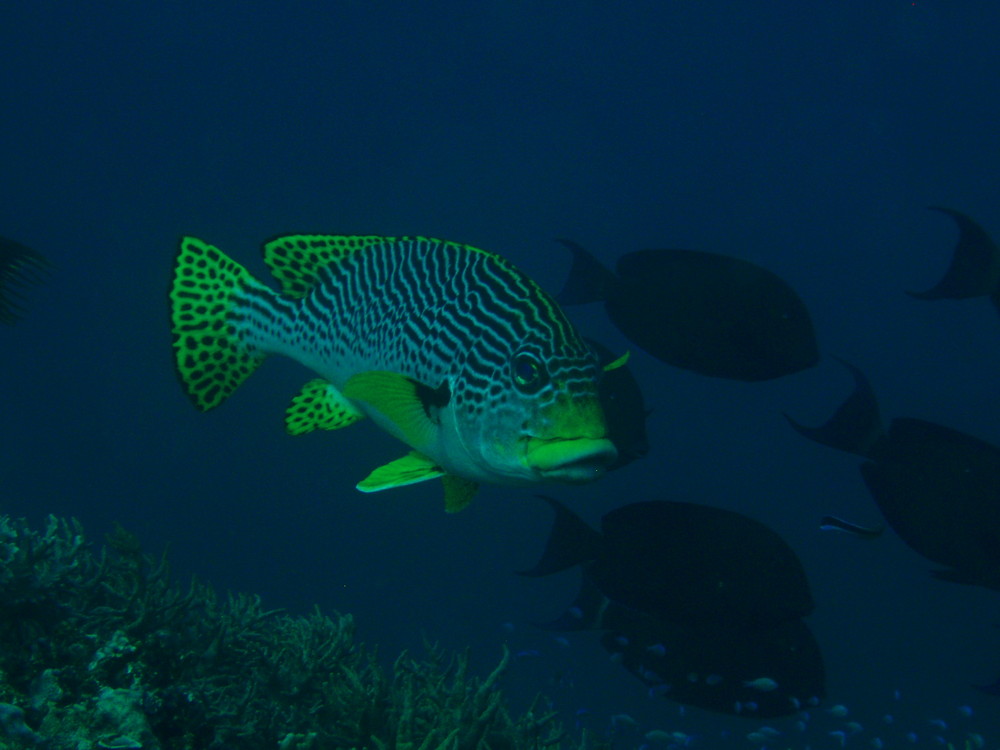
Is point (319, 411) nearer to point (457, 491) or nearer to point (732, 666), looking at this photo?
point (457, 491)

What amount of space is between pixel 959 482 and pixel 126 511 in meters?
17.1

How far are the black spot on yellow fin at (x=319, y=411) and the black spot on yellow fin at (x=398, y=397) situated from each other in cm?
55

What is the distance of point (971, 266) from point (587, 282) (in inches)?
93.3

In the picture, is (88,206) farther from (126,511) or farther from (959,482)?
(959,482)

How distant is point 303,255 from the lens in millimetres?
3293

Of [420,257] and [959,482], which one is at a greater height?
[420,257]

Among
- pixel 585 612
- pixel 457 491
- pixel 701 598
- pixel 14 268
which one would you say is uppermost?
pixel 14 268

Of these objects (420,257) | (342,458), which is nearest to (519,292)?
(420,257)

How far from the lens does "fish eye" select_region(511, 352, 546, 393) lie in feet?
8.07

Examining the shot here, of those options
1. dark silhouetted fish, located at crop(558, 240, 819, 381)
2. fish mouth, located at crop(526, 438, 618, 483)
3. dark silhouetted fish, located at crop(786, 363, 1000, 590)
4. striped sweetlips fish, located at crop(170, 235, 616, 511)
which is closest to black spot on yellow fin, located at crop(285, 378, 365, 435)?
striped sweetlips fish, located at crop(170, 235, 616, 511)

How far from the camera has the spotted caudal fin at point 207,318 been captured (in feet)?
10.8

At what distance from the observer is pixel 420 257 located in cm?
300

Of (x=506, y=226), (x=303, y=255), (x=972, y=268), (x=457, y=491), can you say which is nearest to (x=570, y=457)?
(x=457, y=491)

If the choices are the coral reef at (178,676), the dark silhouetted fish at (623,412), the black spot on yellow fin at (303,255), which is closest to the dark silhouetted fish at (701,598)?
the dark silhouetted fish at (623,412)
